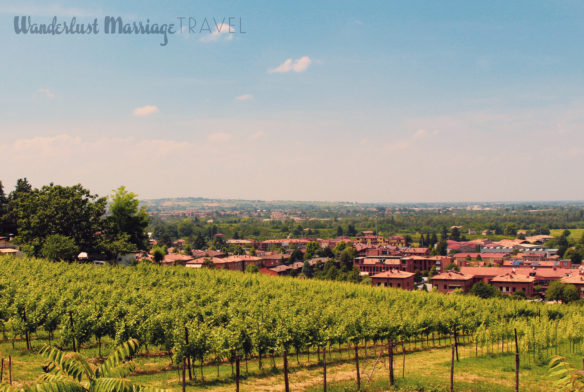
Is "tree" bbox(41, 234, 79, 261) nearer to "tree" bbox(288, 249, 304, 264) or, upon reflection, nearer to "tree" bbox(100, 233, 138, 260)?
"tree" bbox(100, 233, 138, 260)

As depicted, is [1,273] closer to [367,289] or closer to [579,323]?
[367,289]

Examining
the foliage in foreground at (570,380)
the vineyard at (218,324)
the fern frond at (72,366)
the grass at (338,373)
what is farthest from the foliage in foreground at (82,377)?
the vineyard at (218,324)

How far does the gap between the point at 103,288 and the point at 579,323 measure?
27692 mm

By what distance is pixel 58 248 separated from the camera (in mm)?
39719

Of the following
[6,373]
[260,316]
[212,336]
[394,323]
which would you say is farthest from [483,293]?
[6,373]

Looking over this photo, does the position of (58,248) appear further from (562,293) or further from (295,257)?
(295,257)

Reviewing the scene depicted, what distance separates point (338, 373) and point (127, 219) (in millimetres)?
35147

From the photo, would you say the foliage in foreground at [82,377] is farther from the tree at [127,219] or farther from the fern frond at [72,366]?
the tree at [127,219]

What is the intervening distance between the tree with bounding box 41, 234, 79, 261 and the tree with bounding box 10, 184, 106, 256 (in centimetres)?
162

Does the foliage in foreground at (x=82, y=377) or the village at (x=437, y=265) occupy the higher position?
the foliage in foreground at (x=82, y=377)

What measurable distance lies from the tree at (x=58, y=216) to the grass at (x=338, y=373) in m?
23.7

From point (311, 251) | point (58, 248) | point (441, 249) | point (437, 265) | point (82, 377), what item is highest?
point (82, 377)

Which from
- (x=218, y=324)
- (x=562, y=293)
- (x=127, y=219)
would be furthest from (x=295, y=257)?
(x=218, y=324)

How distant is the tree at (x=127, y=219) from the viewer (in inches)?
1816
